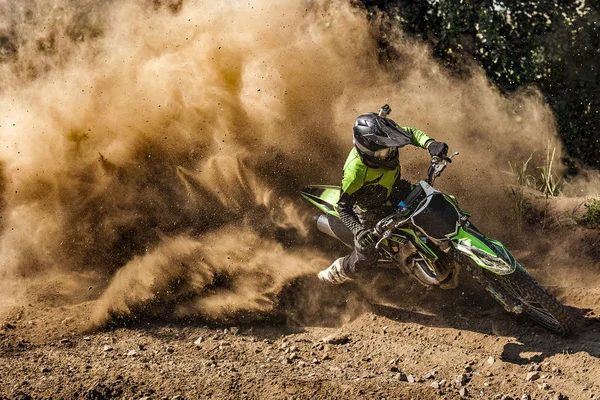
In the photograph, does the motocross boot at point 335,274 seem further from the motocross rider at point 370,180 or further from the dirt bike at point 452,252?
the dirt bike at point 452,252

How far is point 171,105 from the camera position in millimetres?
8320

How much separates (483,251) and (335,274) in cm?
203

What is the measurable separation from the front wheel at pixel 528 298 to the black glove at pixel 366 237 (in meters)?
1.01

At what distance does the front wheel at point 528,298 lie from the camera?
204 inches

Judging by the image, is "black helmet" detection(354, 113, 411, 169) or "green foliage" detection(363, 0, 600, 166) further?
"green foliage" detection(363, 0, 600, 166)

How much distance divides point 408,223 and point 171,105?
422cm

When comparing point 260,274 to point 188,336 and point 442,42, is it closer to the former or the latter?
point 188,336

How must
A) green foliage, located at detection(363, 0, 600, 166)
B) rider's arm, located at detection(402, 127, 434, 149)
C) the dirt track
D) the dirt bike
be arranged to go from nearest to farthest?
the dirt track → the dirt bike → rider's arm, located at detection(402, 127, 434, 149) → green foliage, located at detection(363, 0, 600, 166)

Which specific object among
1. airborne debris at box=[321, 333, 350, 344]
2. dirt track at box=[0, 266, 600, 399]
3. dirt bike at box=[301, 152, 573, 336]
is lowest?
airborne debris at box=[321, 333, 350, 344]

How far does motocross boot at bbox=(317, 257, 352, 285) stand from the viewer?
664 centimetres

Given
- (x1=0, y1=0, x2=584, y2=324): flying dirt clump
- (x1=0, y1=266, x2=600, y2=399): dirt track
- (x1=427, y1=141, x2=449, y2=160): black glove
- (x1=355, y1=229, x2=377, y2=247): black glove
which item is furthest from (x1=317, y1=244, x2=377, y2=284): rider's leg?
(x1=427, y1=141, x2=449, y2=160): black glove

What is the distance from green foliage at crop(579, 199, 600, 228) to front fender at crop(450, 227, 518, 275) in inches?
97.9

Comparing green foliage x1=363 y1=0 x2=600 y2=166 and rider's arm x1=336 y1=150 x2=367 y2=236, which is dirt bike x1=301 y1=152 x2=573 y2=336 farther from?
green foliage x1=363 y1=0 x2=600 y2=166

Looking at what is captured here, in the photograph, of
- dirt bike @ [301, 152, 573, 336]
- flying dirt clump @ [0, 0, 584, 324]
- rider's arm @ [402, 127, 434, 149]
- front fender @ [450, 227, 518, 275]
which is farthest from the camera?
flying dirt clump @ [0, 0, 584, 324]
